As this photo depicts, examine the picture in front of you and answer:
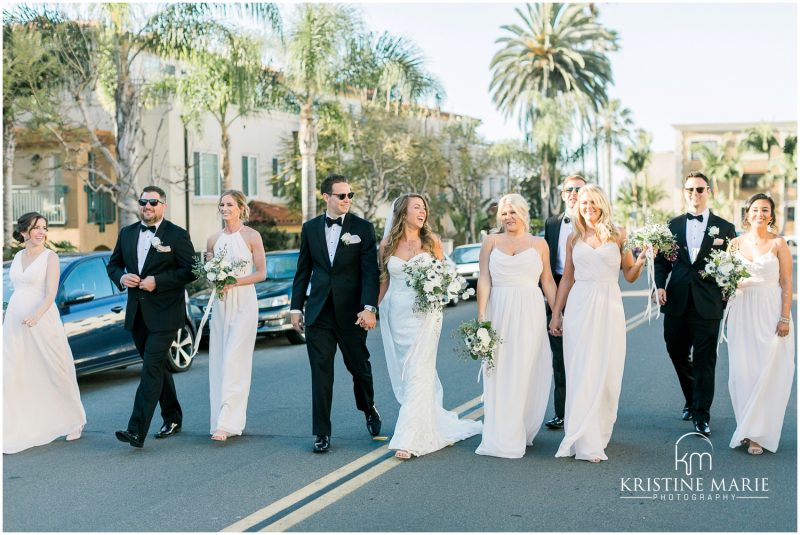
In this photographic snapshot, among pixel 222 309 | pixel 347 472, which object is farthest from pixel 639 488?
pixel 222 309

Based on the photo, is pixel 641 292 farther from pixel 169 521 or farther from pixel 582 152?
pixel 582 152

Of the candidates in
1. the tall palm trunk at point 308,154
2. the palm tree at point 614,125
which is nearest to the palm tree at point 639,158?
the palm tree at point 614,125

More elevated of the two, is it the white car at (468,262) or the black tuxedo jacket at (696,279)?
the black tuxedo jacket at (696,279)

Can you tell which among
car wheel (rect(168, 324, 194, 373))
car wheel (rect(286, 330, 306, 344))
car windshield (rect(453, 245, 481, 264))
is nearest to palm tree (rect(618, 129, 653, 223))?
car windshield (rect(453, 245, 481, 264))

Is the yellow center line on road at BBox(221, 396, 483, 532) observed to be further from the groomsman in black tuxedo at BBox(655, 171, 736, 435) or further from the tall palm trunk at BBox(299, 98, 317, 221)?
the tall palm trunk at BBox(299, 98, 317, 221)

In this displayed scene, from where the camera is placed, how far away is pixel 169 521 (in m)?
5.70

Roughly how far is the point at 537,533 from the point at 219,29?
1863 cm

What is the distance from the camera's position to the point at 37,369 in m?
8.29

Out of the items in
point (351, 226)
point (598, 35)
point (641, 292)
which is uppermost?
point (598, 35)

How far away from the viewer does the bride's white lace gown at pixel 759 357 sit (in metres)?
7.29

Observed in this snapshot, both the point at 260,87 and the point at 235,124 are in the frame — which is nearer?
the point at 260,87

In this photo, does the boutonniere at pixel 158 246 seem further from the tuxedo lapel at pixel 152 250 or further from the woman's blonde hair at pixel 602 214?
the woman's blonde hair at pixel 602 214

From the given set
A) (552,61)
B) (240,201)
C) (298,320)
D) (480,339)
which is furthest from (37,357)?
(552,61)

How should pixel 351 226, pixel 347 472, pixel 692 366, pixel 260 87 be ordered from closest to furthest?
pixel 347 472
pixel 351 226
pixel 692 366
pixel 260 87
